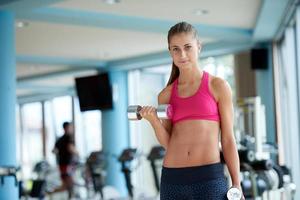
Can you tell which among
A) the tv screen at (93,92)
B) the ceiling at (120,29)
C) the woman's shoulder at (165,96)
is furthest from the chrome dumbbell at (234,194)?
the tv screen at (93,92)

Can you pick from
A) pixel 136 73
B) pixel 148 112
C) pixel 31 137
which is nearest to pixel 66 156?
Result: pixel 136 73

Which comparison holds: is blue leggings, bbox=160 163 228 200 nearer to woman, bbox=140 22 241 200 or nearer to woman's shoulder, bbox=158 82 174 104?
woman, bbox=140 22 241 200

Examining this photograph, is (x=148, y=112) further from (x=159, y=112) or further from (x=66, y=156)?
(x=66, y=156)

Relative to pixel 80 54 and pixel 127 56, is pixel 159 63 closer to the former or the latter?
pixel 127 56

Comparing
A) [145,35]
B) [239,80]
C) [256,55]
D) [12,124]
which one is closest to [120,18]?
[145,35]

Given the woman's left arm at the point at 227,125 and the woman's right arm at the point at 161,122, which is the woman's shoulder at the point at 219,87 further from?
the woman's right arm at the point at 161,122

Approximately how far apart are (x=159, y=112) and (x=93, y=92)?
20.9ft

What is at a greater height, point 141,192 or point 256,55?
point 256,55

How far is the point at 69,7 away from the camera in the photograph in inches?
264

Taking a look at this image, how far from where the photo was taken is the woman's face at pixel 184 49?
2158mm

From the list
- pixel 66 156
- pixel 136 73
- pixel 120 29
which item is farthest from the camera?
pixel 136 73

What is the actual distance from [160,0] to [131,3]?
36 cm

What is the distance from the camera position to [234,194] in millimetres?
2094

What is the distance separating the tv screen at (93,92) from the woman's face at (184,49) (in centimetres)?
612
